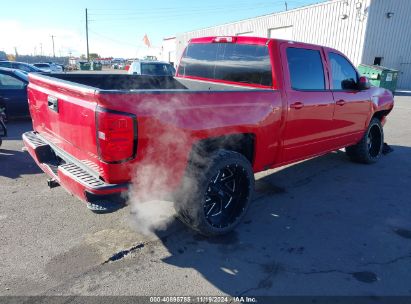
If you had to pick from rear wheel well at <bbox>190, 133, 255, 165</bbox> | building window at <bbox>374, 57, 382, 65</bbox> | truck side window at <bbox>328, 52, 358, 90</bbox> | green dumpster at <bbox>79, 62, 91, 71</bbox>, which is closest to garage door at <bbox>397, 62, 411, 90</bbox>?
building window at <bbox>374, 57, 382, 65</bbox>

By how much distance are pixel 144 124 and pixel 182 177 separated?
686mm

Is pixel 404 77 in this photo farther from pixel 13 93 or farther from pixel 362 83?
pixel 13 93

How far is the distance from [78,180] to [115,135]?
556 millimetres

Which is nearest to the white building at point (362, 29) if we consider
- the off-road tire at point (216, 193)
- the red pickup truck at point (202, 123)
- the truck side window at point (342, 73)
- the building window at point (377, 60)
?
the building window at point (377, 60)

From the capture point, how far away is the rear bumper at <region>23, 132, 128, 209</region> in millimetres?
2521

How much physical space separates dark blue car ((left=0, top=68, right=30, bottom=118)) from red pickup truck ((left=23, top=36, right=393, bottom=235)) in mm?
5414

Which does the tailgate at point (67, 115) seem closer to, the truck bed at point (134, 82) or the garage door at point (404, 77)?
the truck bed at point (134, 82)

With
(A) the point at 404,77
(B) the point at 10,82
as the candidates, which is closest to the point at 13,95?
(B) the point at 10,82

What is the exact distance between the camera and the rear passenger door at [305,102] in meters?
3.90

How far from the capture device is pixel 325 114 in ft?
14.8

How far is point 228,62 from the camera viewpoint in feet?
14.2

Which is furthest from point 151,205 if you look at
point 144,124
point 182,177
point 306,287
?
point 306,287

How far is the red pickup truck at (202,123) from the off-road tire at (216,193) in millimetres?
11

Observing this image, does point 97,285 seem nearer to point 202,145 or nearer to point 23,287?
point 23,287
